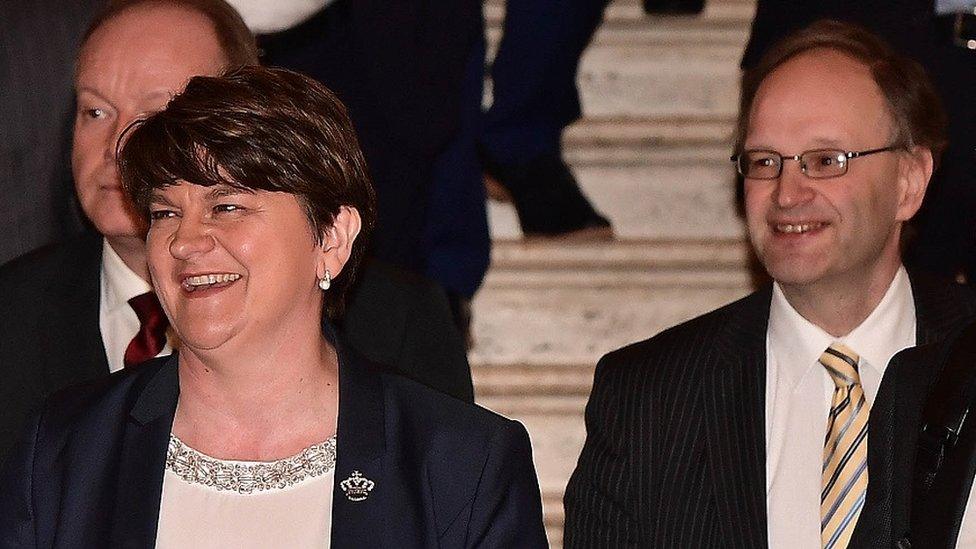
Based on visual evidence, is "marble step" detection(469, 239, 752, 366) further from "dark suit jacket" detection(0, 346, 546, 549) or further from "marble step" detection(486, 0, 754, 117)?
"dark suit jacket" detection(0, 346, 546, 549)

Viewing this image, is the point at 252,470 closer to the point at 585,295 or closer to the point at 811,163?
→ the point at 811,163

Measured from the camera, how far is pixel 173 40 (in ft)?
11.2

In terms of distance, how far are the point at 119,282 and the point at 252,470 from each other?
86 centimetres

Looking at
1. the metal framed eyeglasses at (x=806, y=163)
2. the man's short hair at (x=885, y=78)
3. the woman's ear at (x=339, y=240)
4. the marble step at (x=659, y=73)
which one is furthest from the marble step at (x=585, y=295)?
the woman's ear at (x=339, y=240)

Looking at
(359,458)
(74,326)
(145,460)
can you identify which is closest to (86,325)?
(74,326)

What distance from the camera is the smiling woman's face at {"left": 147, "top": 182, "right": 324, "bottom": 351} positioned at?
2.68 metres

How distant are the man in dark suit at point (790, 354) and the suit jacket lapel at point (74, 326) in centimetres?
93

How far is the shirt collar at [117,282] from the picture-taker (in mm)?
3477

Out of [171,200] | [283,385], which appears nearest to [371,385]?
[283,385]

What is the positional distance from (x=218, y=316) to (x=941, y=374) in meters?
1.18

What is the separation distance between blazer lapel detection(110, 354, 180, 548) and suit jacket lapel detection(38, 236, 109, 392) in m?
0.57

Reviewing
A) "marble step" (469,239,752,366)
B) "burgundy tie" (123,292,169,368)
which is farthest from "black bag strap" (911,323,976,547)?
"marble step" (469,239,752,366)

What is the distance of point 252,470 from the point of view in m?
2.75

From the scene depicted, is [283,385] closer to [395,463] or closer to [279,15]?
[395,463]
